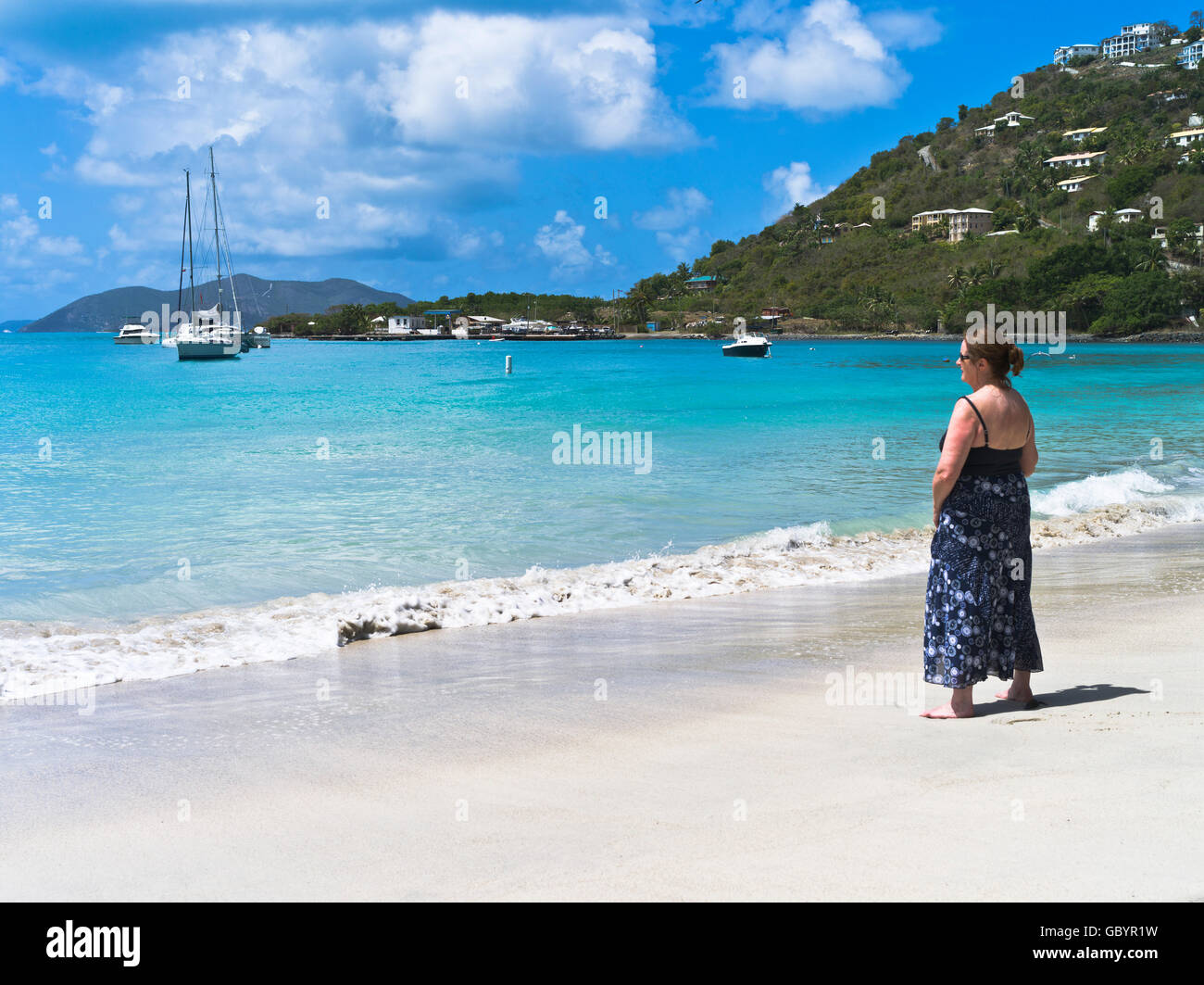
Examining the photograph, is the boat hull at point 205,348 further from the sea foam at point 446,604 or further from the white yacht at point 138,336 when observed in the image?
the sea foam at point 446,604

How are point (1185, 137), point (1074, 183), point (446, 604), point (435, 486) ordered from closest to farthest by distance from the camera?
point (446, 604) < point (435, 486) < point (1185, 137) < point (1074, 183)

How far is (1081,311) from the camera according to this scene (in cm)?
12912

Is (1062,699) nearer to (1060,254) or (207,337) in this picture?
(207,337)

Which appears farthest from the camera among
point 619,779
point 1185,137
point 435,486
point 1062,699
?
point 1185,137

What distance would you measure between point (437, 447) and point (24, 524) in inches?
452

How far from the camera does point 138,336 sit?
169125mm

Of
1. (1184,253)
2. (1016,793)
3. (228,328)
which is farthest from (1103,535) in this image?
(1184,253)

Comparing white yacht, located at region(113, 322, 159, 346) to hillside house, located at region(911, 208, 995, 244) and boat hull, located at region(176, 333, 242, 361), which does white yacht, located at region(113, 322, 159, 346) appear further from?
hillside house, located at region(911, 208, 995, 244)

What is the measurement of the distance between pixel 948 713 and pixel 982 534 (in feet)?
3.10

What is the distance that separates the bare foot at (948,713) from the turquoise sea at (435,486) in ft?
18.1

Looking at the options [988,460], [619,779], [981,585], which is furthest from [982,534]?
[619,779]

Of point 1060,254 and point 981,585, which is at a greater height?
point 1060,254

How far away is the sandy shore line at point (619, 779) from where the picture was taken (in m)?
3.22
